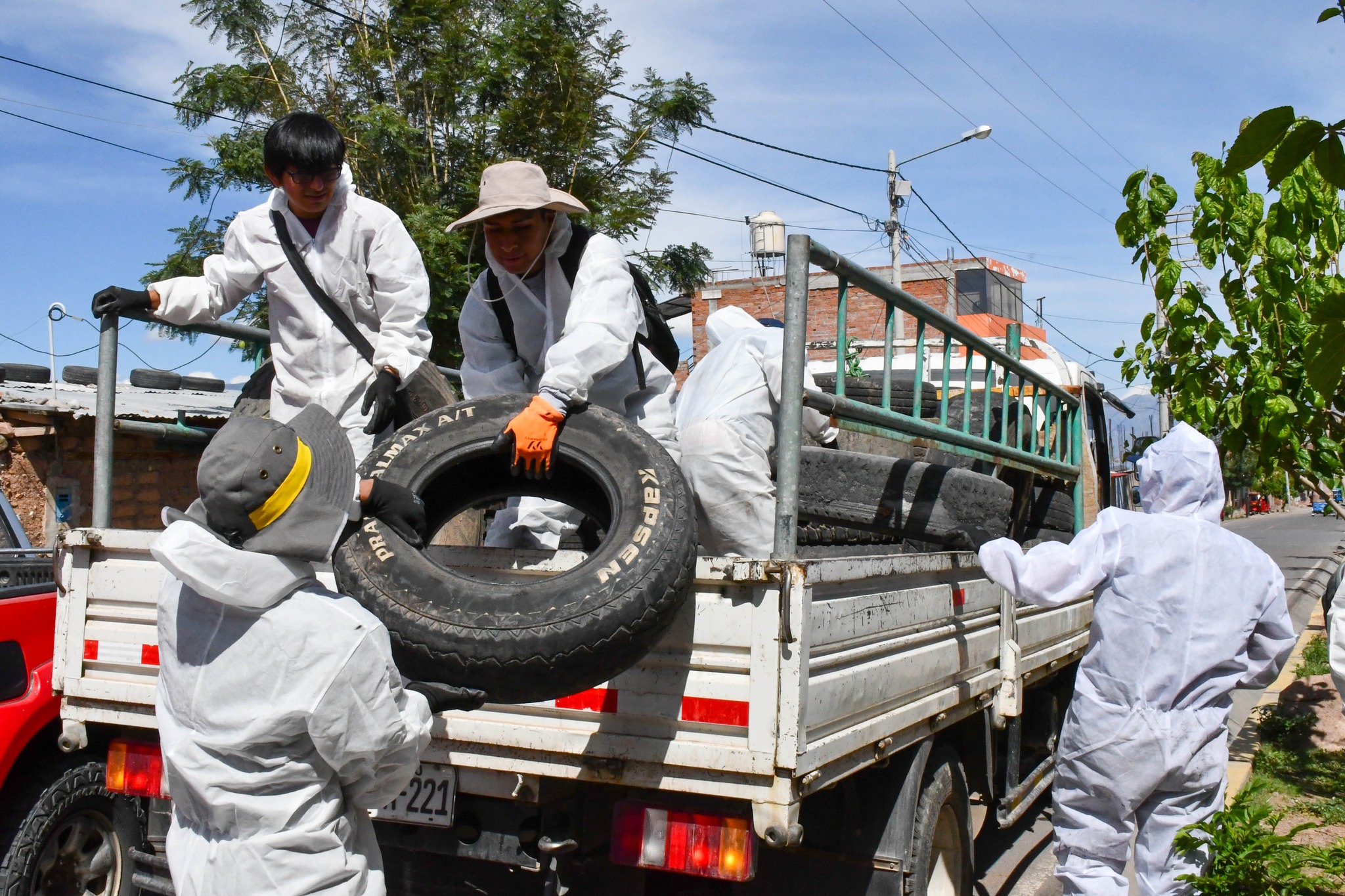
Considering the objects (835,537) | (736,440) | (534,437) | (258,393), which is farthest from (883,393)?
(258,393)

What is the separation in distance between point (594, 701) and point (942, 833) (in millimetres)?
1576

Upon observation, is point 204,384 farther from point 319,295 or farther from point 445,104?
point 319,295

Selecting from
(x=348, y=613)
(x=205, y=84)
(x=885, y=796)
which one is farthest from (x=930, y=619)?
(x=205, y=84)

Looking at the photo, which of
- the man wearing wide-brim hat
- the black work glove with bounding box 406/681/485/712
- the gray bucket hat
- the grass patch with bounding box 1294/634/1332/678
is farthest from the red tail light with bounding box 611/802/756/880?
the grass patch with bounding box 1294/634/1332/678

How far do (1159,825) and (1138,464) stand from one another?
114 centimetres

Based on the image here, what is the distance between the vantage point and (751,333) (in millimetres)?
4098

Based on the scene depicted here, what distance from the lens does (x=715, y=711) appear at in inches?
103

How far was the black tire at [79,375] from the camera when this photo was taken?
11.1 metres

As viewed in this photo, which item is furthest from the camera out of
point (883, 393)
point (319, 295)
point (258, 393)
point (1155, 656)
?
point (258, 393)

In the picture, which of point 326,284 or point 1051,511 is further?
point 1051,511

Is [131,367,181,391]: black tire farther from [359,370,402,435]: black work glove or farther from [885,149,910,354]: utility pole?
[885,149,910,354]: utility pole

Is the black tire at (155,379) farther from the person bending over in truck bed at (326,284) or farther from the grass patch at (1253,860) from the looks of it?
the grass patch at (1253,860)

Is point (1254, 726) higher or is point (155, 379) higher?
point (155, 379)

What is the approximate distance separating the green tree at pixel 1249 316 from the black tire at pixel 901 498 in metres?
1.90
